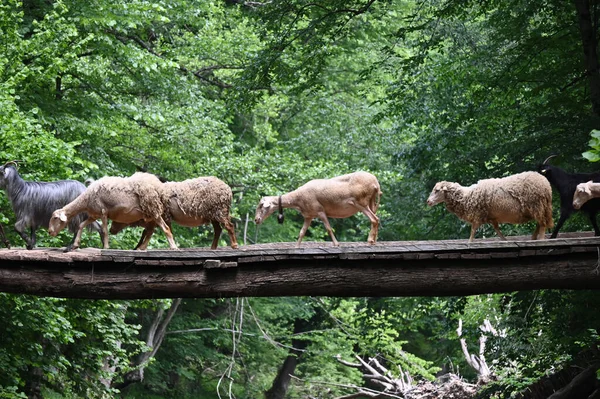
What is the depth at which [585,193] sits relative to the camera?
6336 millimetres

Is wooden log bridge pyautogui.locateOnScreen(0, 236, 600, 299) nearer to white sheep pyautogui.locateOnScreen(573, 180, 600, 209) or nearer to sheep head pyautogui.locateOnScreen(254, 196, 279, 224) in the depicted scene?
white sheep pyautogui.locateOnScreen(573, 180, 600, 209)

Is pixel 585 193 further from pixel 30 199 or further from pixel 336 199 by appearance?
pixel 30 199

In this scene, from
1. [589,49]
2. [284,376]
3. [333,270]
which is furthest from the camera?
[284,376]

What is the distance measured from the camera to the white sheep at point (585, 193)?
6340 millimetres

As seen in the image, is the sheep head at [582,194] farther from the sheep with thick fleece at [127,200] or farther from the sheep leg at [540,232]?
the sheep with thick fleece at [127,200]

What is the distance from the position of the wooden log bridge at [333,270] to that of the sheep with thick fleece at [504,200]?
13.5 inches

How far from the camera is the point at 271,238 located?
17.7 meters

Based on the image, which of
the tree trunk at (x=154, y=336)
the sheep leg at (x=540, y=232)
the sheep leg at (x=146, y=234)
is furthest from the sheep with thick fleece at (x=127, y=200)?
the tree trunk at (x=154, y=336)

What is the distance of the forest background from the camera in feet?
31.3

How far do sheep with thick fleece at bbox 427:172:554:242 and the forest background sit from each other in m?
2.40

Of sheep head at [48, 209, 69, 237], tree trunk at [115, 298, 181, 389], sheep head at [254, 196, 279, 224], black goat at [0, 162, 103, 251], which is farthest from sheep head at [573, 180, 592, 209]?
tree trunk at [115, 298, 181, 389]

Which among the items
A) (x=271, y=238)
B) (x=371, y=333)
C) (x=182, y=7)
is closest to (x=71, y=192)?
(x=182, y=7)

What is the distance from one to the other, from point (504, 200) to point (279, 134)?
13.6 metres

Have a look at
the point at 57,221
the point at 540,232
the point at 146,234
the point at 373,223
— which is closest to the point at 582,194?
the point at 540,232
